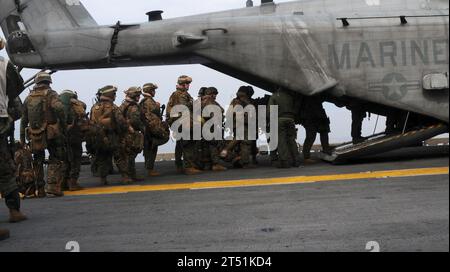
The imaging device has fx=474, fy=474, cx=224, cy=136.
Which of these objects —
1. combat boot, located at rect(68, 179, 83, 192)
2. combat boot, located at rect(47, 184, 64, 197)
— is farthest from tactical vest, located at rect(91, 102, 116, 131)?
combat boot, located at rect(47, 184, 64, 197)

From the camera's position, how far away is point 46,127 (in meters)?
6.52

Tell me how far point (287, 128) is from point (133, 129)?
274 cm

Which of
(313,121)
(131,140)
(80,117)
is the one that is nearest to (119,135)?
(131,140)

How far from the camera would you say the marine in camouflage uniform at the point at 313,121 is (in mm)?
9195

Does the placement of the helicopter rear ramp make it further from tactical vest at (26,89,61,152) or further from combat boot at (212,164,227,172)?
tactical vest at (26,89,61,152)

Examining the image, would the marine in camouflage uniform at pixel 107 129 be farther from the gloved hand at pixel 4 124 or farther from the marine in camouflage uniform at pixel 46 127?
the gloved hand at pixel 4 124

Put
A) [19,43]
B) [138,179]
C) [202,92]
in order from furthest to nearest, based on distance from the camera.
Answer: [19,43] < [202,92] < [138,179]

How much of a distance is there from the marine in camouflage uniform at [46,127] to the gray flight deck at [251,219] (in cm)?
46

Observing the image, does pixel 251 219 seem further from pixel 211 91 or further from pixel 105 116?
pixel 211 91

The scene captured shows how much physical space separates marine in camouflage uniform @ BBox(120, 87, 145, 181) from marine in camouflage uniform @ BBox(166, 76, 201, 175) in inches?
34.6

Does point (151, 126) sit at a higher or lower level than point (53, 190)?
higher

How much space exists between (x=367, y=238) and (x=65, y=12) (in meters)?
8.48

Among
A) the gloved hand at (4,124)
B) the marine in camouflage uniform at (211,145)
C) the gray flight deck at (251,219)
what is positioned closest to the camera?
the gray flight deck at (251,219)

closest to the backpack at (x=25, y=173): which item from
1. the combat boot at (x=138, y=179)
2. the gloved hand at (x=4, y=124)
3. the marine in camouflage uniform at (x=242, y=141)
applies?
the combat boot at (x=138, y=179)
